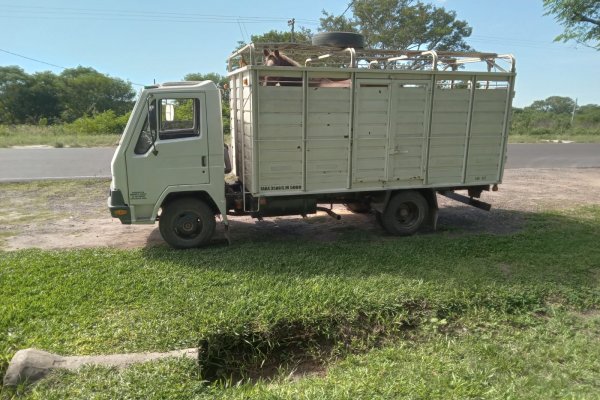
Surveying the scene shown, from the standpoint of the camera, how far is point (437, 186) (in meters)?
7.32

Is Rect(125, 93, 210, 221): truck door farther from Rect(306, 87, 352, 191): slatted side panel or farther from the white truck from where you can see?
Rect(306, 87, 352, 191): slatted side panel

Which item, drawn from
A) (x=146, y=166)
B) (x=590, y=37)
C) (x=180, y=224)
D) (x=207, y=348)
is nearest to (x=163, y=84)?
(x=146, y=166)

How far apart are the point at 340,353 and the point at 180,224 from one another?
11.3 ft

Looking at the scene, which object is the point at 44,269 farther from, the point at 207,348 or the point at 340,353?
the point at 340,353

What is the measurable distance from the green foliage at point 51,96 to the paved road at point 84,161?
107 ft

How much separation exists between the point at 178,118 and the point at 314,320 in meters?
3.82

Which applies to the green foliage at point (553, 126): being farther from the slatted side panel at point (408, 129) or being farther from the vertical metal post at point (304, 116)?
the vertical metal post at point (304, 116)

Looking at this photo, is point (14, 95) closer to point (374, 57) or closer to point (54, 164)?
point (54, 164)

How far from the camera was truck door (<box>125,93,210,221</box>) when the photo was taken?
6105 millimetres

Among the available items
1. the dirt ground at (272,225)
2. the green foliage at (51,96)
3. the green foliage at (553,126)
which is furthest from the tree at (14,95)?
the green foliage at (553,126)

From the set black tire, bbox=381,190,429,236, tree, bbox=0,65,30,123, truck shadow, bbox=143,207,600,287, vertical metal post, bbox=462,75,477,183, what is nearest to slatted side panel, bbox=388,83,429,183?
black tire, bbox=381,190,429,236

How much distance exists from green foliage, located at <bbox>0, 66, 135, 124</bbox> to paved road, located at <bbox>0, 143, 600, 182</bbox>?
32.6m

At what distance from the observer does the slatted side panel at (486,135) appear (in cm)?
724

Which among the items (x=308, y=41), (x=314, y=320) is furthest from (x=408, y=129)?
(x=308, y=41)
